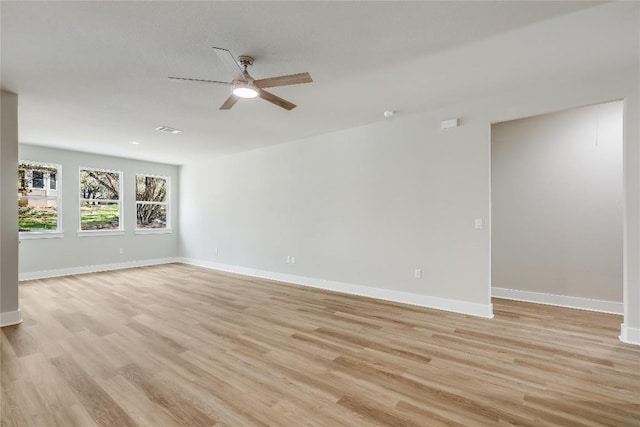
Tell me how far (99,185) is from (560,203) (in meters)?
8.79

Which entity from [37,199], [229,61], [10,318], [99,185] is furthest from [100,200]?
[229,61]

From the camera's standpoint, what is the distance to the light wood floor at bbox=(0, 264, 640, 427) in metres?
1.82

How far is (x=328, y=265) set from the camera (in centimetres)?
503

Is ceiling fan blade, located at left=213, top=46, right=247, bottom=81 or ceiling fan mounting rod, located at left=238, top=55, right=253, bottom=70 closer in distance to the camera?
ceiling fan blade, located at left=213, top=46, right=247, bottom=81

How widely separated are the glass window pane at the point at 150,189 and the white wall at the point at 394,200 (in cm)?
243

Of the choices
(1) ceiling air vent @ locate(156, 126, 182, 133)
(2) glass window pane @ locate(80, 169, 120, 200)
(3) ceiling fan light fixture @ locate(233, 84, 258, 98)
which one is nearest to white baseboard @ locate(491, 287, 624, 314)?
(3) ceiling fan light fixture @ locate(233, 84, 258, 98)

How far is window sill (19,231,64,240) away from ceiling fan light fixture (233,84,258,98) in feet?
19.1

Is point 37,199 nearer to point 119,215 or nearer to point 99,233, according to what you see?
point 99,233

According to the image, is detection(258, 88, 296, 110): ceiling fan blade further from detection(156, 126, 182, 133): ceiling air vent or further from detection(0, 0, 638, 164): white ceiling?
detection(156, 126, 182, 133): ceiling air vent

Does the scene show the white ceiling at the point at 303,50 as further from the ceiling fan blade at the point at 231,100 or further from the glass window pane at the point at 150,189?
the glass window pane at the point at 150,189

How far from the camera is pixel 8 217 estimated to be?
10.9 ft

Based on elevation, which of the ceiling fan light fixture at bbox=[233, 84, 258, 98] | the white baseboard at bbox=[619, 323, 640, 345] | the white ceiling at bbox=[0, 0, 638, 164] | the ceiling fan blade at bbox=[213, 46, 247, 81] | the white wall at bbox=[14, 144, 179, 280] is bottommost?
the white baseboard at bbox=[619, 323, 640, 345]

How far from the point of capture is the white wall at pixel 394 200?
326 cm

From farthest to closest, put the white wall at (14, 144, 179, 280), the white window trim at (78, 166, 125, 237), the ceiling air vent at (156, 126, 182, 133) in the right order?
the white window trim at (78, 166, 125, 237), the white wall at (14, 144, 179, 280), the ceiling air vent at (156, 126, 182, 133)
